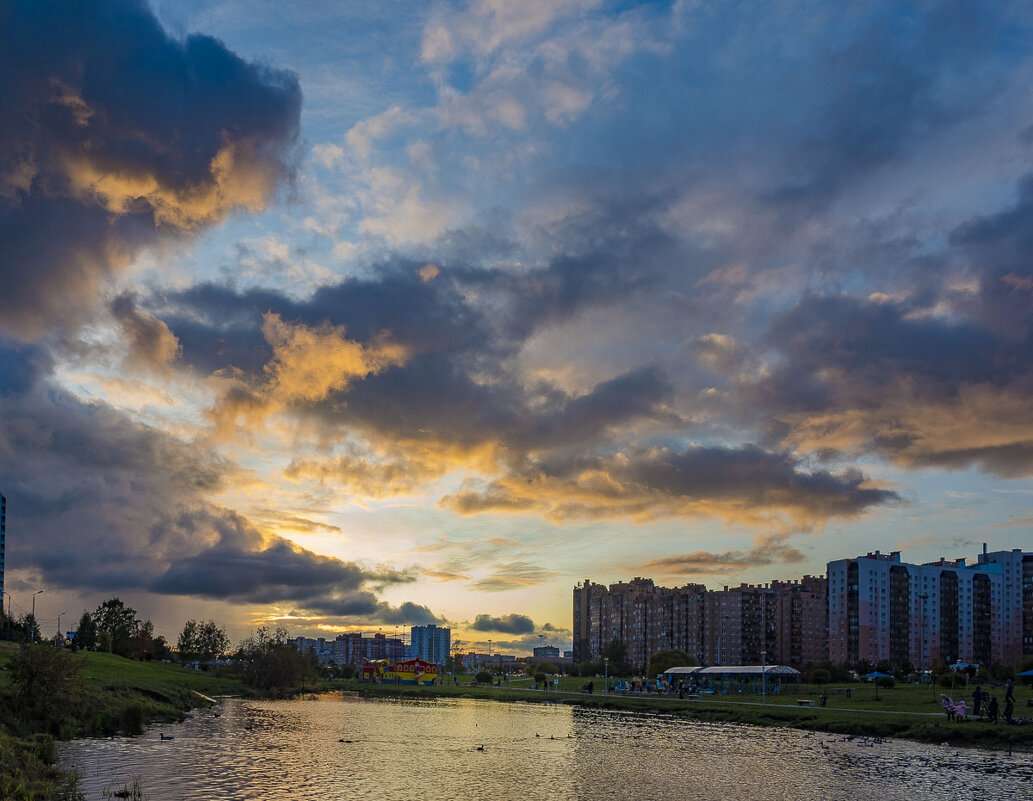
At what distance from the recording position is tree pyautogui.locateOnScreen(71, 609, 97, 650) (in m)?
189

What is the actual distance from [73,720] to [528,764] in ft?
105

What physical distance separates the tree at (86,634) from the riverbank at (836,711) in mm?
90967

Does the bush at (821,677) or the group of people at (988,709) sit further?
the bush at (821,677)

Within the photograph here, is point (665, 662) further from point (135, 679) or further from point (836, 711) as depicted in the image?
point (135, 679)

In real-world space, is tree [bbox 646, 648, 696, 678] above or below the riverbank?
below

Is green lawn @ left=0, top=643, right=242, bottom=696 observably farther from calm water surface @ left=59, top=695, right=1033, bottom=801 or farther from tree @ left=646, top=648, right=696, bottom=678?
tree @ left=646, top=648, right=696, bottom=678

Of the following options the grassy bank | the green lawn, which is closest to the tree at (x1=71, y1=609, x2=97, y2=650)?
the green lawn

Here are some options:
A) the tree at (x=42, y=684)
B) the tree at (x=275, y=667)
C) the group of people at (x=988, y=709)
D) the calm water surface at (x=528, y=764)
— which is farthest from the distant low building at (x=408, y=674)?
the tree at (x=42, y=684)

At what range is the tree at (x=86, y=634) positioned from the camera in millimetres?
188938

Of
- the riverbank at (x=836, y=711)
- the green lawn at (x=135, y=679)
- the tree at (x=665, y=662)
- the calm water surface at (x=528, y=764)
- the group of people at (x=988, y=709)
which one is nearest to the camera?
the calm water surface at (x=528, y=764)

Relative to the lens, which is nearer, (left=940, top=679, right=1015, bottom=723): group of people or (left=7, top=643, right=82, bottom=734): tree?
(left=7, top=643, right=82, bottom=734): tree

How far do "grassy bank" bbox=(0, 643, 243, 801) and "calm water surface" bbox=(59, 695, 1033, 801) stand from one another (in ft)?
6.15

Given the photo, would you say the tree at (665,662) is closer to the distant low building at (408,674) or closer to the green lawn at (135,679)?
the distant low building at (408,674)

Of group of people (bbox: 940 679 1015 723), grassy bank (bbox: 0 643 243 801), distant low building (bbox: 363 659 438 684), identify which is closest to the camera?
grassy bank (bbox: 0 643 243 801)
